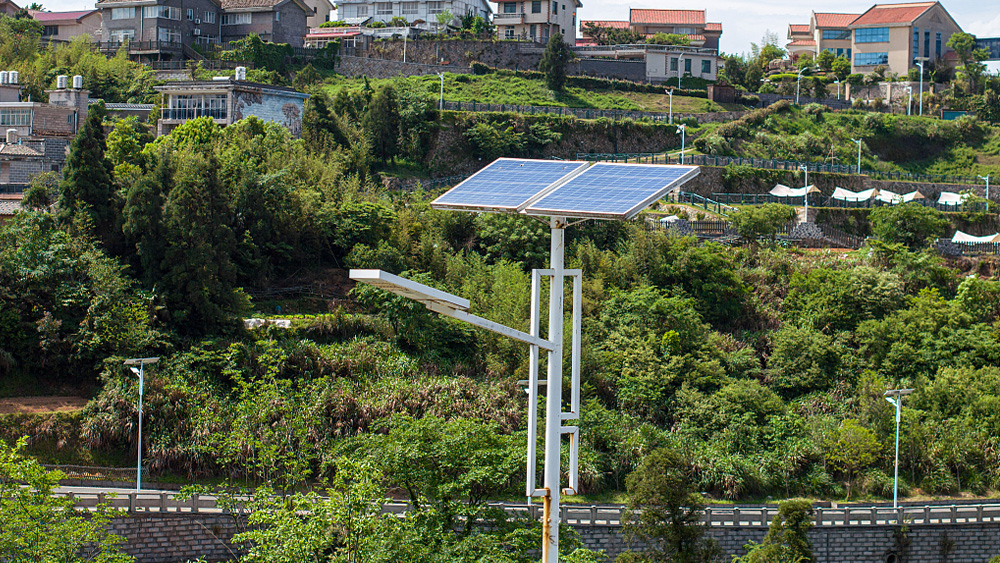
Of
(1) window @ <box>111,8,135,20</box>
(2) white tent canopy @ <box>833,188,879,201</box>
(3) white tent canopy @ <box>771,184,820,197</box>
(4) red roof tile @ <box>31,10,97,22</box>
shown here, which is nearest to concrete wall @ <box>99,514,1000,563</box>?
(3) white tent canopy @ <box>771,184,820,197</box>

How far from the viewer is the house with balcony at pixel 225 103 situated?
2167 inches

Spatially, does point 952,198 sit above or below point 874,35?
below

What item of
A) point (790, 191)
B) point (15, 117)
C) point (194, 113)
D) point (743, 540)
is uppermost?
point (194, 113)

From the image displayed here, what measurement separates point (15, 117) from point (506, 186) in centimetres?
4136

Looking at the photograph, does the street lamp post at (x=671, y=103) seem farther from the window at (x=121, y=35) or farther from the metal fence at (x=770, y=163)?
the window at (x=121, y=35)

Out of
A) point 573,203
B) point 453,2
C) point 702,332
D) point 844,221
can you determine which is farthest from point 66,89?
point 573,203

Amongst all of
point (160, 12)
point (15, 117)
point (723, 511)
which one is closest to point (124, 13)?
point (160, 12)

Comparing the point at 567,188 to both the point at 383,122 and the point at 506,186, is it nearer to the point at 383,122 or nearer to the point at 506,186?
the point at 506,186

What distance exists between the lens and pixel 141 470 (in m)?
34.6

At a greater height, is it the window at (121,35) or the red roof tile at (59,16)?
the red roof tile at (59,16)

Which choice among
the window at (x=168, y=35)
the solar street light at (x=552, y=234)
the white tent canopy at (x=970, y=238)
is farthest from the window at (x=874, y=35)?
the solar street light at (x=552, y=234)

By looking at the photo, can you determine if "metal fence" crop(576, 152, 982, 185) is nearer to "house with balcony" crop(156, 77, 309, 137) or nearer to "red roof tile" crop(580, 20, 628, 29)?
"house with balcony" crop(156, 77, 309, 137)

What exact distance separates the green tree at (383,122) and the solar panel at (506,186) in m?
34.8

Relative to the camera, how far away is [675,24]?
271 ft
